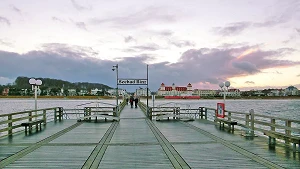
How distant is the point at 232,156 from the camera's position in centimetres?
792

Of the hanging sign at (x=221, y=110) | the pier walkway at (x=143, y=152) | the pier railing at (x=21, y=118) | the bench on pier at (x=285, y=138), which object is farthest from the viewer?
the hanging sign at (x=221, y=110)

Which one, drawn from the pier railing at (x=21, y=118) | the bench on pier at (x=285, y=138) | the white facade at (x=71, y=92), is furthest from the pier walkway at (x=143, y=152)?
the white facade at (x=71, y=92)

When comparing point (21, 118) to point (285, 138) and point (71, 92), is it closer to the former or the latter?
point (285, 138)

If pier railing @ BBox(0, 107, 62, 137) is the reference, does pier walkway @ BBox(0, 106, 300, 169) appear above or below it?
below

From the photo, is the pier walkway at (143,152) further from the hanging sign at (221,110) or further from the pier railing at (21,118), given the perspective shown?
the hanging sign at (221,110)

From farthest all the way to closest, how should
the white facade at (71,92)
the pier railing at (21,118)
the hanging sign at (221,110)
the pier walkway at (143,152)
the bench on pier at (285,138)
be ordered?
the white facade at (71,92) < the hanging sign at (221,110) < the pier railing at (21,118) < the bench on pier at (285,138) < the pier walkway at (143,152)

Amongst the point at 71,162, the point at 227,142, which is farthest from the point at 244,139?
the point at 71,162

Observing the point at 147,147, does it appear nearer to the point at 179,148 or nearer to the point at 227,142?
the point at 179,148

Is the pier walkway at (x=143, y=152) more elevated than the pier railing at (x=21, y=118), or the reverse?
the pier railing at (x=21, y=118)

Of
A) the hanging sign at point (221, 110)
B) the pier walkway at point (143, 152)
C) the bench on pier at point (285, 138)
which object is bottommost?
the pier walkway at point (143, 152)

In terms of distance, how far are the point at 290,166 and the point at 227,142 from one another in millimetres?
3420

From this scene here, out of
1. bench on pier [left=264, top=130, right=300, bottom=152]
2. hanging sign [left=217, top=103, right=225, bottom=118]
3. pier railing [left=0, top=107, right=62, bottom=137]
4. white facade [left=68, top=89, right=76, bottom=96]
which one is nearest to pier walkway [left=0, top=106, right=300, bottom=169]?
bench on pier [left=264, top=130, right=300, bottom=152]

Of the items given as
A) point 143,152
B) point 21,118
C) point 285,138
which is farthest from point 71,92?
point 285,138

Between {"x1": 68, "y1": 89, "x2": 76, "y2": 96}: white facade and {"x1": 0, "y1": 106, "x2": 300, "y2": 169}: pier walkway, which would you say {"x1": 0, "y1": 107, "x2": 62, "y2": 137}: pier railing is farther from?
{"x1": 68, "y1": 89, "x2": 76, "y2": 96}: white facade
